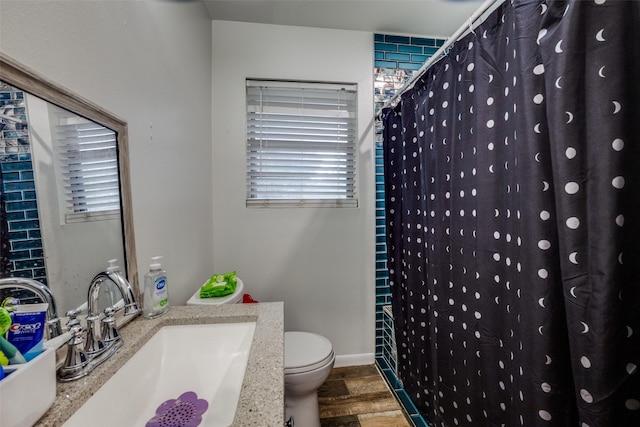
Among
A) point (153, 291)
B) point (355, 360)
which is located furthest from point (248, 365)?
point (355, 360)

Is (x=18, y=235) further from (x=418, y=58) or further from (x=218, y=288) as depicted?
(x=418, y=58)

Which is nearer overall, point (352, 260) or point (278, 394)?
point (278, 394)

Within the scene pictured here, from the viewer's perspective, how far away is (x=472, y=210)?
977 mm

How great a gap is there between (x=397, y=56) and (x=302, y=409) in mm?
2453

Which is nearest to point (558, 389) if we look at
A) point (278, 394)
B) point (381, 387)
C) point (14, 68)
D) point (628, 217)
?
point (628, 217)

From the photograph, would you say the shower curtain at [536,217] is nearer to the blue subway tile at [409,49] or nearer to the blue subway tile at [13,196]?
the blue subway tile at [409,49]

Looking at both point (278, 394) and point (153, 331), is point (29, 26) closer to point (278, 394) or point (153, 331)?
point (153, 331)

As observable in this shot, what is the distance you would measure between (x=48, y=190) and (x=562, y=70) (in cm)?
124

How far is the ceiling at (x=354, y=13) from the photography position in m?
1.68

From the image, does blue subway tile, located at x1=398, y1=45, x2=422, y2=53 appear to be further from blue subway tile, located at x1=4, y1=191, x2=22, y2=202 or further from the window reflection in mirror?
blue subway tile, located at x1=4, y1=191, x2=22, y2=202

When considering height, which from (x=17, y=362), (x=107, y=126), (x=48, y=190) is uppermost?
(x=107, y=126)

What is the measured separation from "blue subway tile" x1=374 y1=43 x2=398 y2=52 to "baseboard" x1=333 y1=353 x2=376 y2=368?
236cm

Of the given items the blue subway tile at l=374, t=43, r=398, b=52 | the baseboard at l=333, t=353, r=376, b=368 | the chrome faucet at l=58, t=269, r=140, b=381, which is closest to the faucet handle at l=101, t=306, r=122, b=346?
the chrome faucet at l=58, t=269, r=140, b=381

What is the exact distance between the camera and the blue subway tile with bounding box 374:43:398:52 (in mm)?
1978
